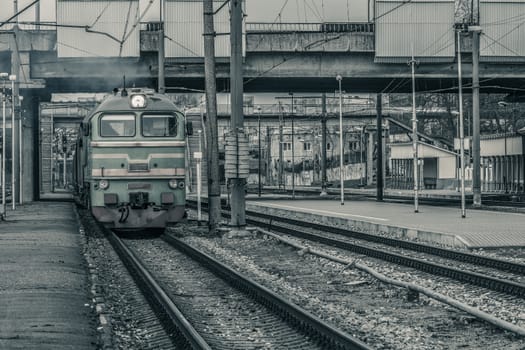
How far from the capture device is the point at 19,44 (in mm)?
50031

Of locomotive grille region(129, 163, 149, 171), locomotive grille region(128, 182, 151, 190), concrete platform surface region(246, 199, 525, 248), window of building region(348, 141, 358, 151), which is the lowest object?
concrete platform surface region(246, 199, 525, 248)

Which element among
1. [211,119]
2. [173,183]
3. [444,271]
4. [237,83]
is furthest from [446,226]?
[444,271]

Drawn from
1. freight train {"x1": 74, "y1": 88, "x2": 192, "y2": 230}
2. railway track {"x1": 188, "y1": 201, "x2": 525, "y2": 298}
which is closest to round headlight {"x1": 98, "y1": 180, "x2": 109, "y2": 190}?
freight train {"x1": 74, "y1": 88, "x2": 192, "y2": 230}

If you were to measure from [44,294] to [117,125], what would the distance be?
11.8 metres

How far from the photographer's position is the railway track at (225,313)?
10.5 metres

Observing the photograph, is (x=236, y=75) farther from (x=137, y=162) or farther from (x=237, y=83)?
(x=137, y=162)

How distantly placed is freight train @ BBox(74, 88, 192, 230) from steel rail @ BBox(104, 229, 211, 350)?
109cm

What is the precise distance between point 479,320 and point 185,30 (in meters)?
37.5

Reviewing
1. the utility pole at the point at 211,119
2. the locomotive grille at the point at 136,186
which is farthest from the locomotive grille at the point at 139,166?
the utility pole at the point at 211,119

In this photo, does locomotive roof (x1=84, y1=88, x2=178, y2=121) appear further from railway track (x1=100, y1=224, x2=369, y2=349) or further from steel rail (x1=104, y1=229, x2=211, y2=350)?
railway track (x1=100, y1=224, x2=369, y2=349)

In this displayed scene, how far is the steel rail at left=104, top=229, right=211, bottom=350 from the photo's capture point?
398 inches

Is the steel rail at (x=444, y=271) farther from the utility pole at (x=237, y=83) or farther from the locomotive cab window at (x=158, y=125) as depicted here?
the locomotive cab window at (x=158, y=125)

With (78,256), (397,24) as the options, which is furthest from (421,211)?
(78,256)

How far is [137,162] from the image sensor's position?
991 inches
